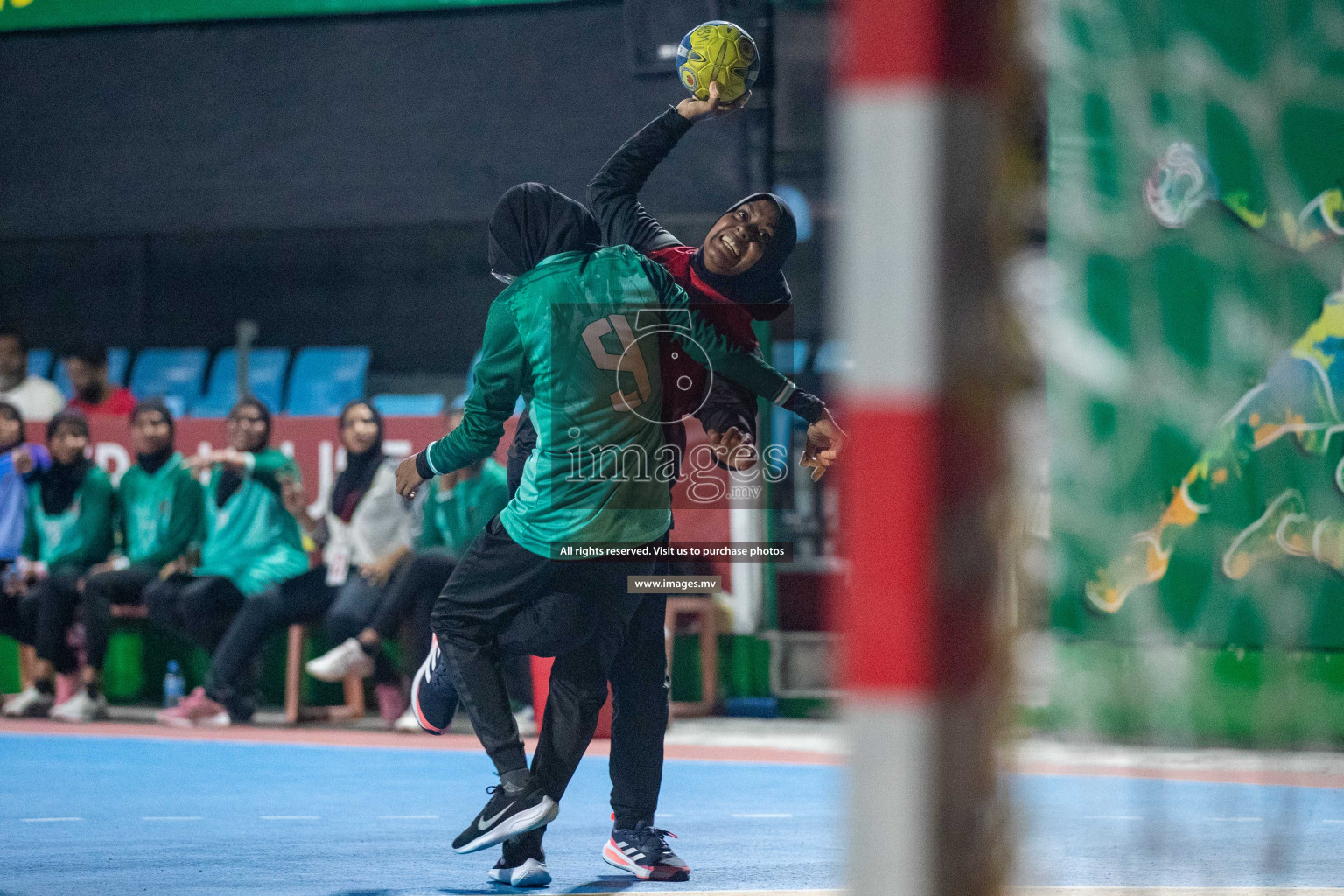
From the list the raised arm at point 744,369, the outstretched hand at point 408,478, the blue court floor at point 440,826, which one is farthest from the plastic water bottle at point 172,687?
the raised arm at point 744,369

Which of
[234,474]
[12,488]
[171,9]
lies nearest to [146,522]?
[234,474]

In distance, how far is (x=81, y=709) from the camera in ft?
25.1

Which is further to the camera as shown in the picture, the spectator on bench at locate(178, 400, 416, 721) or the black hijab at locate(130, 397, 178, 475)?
the black hijab at locate(130, 397, 178, 475)

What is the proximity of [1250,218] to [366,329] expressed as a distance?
35.4ft

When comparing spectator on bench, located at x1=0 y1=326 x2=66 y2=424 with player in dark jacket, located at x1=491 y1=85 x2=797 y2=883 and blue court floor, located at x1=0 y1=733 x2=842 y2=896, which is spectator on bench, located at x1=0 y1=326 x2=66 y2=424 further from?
player in dark jacket, located at x1=491 y1=85 x2=797 y2=883

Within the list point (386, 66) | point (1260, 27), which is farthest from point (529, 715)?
point (386, 66)

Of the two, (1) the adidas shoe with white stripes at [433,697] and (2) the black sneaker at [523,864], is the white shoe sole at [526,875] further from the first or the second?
(1) the adidas shoe with white stripes at [433,697]

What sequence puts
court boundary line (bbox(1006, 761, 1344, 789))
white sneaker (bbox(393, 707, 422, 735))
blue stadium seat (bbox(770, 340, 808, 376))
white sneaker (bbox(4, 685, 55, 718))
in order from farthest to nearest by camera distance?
white sneaker (bbox(4, 685, 55, 718)), white sneaker (bbox(393, 707, 422, 735)), blue stadium seat (bbox(770, 340, 808, 376)), court boundary line (bbox(1006, 761, 1344, 789))

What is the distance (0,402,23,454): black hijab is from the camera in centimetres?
811

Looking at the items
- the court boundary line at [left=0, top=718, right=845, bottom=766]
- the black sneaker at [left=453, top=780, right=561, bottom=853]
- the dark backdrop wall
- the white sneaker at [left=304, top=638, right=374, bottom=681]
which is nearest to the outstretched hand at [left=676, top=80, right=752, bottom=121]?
the black sneaker at [left=453, top=780, right=561, bottom=853]

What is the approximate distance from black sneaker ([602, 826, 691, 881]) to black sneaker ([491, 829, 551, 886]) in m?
0.21

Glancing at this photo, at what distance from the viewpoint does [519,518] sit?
392cm

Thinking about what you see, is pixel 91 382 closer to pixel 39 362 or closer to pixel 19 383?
pixel 19 383

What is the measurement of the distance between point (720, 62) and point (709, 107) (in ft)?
0.42
